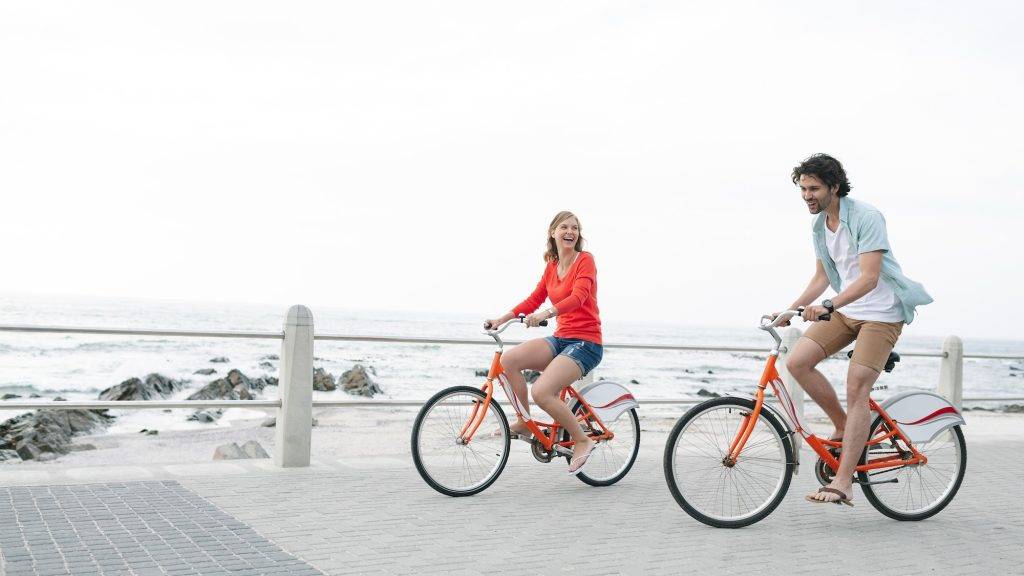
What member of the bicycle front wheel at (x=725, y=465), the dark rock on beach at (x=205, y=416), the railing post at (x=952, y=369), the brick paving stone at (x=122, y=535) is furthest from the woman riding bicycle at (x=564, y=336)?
the dark rock on beach at (x=205, y=416)

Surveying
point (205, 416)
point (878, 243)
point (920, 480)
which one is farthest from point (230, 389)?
point (878, 243)

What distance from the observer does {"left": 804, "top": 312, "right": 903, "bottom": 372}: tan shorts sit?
18.3 feet

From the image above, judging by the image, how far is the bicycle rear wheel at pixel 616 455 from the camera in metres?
6.84

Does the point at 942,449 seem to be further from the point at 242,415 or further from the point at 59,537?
the point at 242,415

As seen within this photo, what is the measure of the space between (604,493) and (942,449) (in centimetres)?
219

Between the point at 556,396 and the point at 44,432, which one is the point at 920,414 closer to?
the point at 556,396

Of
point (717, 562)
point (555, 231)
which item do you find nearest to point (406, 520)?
point (717, 562)

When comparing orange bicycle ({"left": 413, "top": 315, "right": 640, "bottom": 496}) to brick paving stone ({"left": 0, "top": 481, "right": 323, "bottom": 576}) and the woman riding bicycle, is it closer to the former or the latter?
the woman riding bicycle

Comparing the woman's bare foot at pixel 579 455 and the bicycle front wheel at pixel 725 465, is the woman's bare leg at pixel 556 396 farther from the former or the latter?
the bicycle front wheel at pixel 725 465

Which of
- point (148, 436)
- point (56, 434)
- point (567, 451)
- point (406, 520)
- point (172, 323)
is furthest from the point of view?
point (172, 323)

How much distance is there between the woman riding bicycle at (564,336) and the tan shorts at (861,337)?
146 centimetres

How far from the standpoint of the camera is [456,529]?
530 cm

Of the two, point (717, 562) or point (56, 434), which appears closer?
point (717, 562)

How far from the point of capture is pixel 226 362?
45.2 metres
